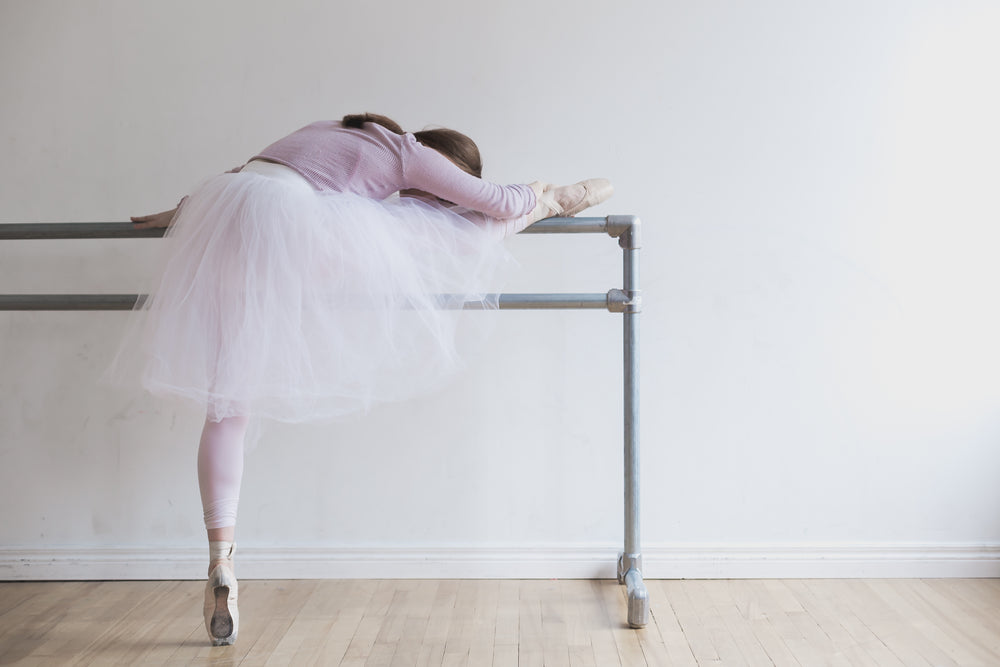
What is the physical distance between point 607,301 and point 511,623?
71 cm

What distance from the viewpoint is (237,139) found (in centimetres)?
213

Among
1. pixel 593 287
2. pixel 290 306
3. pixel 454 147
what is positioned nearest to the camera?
pixel 290 306

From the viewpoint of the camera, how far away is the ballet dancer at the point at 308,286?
61.2 inches

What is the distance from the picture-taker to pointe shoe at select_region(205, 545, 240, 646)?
1.64 metres

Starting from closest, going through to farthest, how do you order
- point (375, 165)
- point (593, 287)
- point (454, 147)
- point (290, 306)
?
point (290, 306) < point (375, 165) < point (454, 147) < point (593, 287)

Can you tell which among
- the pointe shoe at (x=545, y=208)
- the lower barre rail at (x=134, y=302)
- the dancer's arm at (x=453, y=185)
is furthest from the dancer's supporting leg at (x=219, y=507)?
the pointe shoe at (x=545, y=208)

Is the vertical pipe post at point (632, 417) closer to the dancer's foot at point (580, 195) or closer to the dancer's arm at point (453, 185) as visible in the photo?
the dancer's foot at point (580, 195)

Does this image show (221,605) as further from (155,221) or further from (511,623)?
(155,221)

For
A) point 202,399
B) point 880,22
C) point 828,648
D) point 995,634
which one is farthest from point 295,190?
point 995,634

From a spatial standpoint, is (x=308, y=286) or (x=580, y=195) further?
(x=580, y=195)

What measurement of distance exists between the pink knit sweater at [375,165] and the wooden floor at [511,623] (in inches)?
34.2

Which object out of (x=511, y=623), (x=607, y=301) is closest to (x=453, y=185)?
(x=607, y=301)

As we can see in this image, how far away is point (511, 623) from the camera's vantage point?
1822 millimetres

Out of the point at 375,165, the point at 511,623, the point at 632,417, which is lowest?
the point at 511,623
